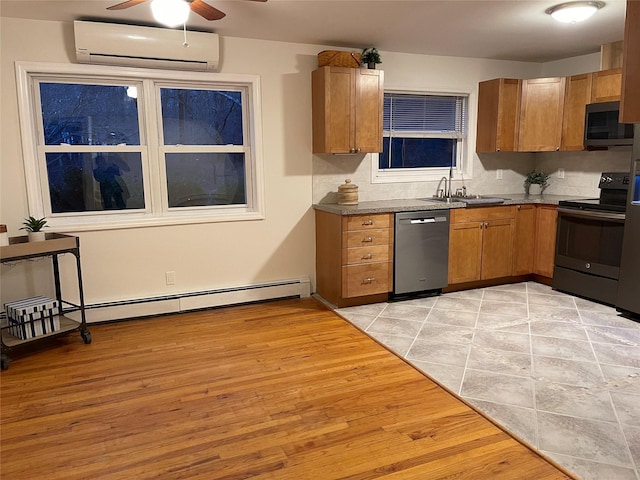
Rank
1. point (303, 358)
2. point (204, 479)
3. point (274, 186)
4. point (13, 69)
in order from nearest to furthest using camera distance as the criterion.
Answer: point (204, 479) < point (303, 358) < point (13, 69) < point (274, 186)

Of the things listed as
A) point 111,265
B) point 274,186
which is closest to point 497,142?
point 274,186

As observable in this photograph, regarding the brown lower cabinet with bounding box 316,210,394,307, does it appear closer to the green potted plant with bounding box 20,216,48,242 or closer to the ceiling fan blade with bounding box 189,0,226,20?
the ceiling fan blade with bounding box 189,0,226,20

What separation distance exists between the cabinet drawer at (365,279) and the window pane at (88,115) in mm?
2155

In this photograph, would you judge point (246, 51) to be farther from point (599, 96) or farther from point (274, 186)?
point (599, 96)

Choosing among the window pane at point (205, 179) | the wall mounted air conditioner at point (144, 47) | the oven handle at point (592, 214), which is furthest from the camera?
the window pane at point (205, 179)

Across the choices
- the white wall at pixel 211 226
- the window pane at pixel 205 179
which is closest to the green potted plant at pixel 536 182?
the white wall at pixel 211 226

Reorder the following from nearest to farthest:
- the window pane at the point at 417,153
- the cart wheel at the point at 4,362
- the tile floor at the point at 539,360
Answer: the tile floor at the point at 539,360, the cart wheel at the point at 4,362, the window pane at the point at 417,153

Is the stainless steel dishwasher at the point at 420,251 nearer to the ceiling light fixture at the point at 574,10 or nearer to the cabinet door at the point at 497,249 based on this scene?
the cabinet door at the point at 497,249

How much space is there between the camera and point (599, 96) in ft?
15.0

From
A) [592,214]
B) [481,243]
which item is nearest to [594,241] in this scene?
[592,214]

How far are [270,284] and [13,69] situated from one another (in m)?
2.67

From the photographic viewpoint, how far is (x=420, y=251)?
4527 mm

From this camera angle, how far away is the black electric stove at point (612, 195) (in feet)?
13.8

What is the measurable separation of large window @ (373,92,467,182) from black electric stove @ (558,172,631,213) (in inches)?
56.1
